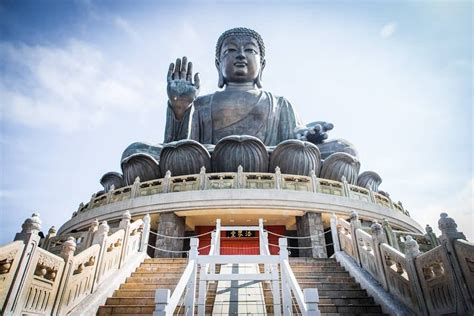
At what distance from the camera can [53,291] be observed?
3.91 m

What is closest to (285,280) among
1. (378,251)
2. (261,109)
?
(378,251)

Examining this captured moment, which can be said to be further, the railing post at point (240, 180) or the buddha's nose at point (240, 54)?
the buddha's nose at point (240, 54)

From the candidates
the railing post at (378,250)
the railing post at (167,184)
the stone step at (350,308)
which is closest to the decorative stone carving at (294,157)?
the railing post at (167,184)

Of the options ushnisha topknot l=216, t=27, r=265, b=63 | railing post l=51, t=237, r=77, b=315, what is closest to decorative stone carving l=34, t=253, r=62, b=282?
railing post l=51, t=237, r=77, b=315

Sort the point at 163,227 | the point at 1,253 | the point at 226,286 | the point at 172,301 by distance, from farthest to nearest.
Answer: the point at 163,227 < the point at 226,286 < the point at 1,253 < the point at 172,301

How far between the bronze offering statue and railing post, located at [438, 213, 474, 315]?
779cm

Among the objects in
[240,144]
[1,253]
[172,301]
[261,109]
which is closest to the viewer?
[172,301]

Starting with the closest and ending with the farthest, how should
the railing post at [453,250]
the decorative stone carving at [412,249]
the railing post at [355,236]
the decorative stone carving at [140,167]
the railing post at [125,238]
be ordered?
1. the railing post at [453,250]
2. the decorative stone carving at [412,249]
3. the railing post at [125,238]
4. the railing post at [355,236]
5. the decorative stone carving at [140,167]

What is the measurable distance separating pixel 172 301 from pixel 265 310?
5.95 ft

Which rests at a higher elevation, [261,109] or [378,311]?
[261,109]

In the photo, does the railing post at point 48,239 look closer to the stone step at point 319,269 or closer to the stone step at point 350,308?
the stone step at point 319,269

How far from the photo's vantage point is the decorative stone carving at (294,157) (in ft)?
38.0

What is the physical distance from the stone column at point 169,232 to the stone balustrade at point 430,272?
5.36m

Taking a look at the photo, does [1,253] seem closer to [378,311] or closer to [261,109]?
[378,311]
